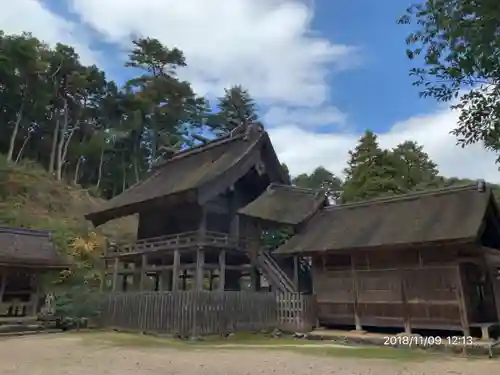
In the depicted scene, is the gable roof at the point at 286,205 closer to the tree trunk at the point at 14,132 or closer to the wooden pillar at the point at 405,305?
the wooden pillar at the point at 405,305

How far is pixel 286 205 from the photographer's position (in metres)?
20.2

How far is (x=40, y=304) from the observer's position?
823 inches

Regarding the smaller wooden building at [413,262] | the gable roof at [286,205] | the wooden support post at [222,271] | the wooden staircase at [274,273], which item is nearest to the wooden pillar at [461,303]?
the smaller wooden building at [413,262]

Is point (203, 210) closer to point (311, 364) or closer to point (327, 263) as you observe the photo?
point (327, 263)

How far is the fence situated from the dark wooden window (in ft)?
4.89

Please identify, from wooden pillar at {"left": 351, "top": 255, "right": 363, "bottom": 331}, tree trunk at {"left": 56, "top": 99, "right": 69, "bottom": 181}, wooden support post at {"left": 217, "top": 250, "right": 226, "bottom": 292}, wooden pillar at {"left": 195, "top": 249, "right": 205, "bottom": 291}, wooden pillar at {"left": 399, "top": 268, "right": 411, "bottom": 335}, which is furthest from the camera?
tree trunk at {"left": 56, "top": 99, "right": 69, "bottom": 181}

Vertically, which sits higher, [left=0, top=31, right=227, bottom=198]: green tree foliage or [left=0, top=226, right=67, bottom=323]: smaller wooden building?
[left=0, top=31, right=227, bottom=198]: green tree foliage

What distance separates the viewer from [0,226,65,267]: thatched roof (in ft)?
62.4

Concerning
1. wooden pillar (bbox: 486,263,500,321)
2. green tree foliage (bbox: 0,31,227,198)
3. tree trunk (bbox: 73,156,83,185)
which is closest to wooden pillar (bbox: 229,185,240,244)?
wooden pillar (bbox: 486,263,500,321)

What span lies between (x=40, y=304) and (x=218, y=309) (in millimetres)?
10224

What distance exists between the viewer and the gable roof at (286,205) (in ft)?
62.7

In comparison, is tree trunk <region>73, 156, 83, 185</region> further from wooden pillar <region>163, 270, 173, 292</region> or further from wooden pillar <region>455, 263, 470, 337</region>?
wooden pillar <region>455, 263, 470, 337</region>

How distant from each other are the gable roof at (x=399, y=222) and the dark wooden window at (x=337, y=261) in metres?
0.69

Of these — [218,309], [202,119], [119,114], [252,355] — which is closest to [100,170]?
[119,114]
